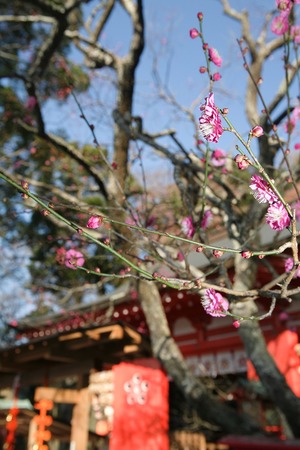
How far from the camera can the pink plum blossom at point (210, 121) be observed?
163cm

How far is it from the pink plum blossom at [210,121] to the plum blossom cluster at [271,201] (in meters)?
0.28

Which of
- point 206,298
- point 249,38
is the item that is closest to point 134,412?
point 206,298

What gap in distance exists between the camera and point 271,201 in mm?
1806

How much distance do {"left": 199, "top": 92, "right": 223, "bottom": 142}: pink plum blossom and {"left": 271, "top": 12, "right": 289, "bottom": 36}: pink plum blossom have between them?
80.3 inches

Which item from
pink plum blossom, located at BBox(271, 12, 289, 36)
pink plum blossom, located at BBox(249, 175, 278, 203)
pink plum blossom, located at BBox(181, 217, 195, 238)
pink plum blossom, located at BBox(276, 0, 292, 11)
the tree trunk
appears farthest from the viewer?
the tree trunk

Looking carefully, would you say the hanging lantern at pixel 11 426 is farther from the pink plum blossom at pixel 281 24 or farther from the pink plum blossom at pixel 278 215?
the pink plum blossom at pixel 281 24

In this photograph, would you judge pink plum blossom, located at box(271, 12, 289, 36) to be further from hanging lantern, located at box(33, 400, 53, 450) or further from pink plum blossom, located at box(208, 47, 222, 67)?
hanging lantern, located at box(33, 400, 53, 450)

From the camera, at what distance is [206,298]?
2293 mm

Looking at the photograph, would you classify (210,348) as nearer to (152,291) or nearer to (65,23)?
(152,291)

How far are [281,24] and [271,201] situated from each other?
7.78ft

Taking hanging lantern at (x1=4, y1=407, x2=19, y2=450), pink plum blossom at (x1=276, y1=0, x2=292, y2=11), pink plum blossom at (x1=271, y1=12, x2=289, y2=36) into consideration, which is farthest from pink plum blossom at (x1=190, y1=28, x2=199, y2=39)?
hanging lantern at (x1=4, y1=407, x2=19, y2=450)

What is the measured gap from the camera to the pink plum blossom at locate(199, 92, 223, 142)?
163 cm

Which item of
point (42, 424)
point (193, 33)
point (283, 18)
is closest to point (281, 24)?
point (283, 18)

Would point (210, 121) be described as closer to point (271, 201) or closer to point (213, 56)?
point (271, 201)
